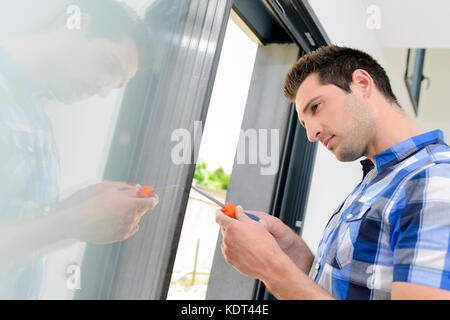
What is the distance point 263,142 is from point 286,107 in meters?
0.18

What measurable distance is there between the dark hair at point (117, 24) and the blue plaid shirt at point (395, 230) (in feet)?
1.76

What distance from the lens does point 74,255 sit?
61 centimetres

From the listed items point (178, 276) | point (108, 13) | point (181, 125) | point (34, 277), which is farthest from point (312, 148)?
point (178, 276)

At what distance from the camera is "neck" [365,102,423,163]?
90 cm

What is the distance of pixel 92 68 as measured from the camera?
1.96ft

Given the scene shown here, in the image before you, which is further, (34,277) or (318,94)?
(318,94)

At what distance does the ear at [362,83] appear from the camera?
0.98m

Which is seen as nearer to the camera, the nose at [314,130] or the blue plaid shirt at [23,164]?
the blue plaid shirt at [23,164]

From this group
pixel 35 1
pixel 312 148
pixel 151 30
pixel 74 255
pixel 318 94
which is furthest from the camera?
pixel 312 148

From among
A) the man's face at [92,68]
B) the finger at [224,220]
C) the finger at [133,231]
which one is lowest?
the finger at [133,231]

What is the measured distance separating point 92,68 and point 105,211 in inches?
9.7

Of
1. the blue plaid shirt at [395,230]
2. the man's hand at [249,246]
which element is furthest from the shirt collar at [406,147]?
the man's hand at [249,246]

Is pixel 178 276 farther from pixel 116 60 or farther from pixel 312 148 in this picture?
pixel 116 60

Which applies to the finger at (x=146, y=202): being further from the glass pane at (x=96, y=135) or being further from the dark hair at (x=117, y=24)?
the dark hair at (x=117, y=24)
